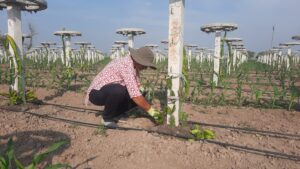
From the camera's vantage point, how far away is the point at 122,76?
3.06 m

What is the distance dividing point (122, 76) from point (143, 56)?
311 mm

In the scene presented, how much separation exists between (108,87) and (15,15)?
5.97 feet

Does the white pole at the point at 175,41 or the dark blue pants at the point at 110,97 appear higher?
the white pole at the point at 175,41

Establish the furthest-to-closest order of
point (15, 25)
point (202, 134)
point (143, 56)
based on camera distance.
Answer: point (15, 25)
point (143, 56)
point (202, 134)

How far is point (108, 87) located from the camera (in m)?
3.18

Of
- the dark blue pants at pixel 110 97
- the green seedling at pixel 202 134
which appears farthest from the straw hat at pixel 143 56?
the green seedling at pixel 202 134

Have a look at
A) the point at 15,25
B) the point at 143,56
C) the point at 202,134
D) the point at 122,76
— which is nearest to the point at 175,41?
the point at 143,56

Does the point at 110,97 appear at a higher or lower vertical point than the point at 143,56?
lower

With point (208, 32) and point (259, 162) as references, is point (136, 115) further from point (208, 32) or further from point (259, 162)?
point (208, 32)

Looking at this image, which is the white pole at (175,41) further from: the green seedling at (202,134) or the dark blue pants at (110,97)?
the dark blue pants at (110,97)

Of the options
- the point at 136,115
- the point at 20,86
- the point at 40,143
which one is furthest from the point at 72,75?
the point at 40,143

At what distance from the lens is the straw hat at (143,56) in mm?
2959

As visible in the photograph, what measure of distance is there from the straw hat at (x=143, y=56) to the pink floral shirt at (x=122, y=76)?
0.08m

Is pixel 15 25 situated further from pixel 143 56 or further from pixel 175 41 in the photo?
pixel 175 41
